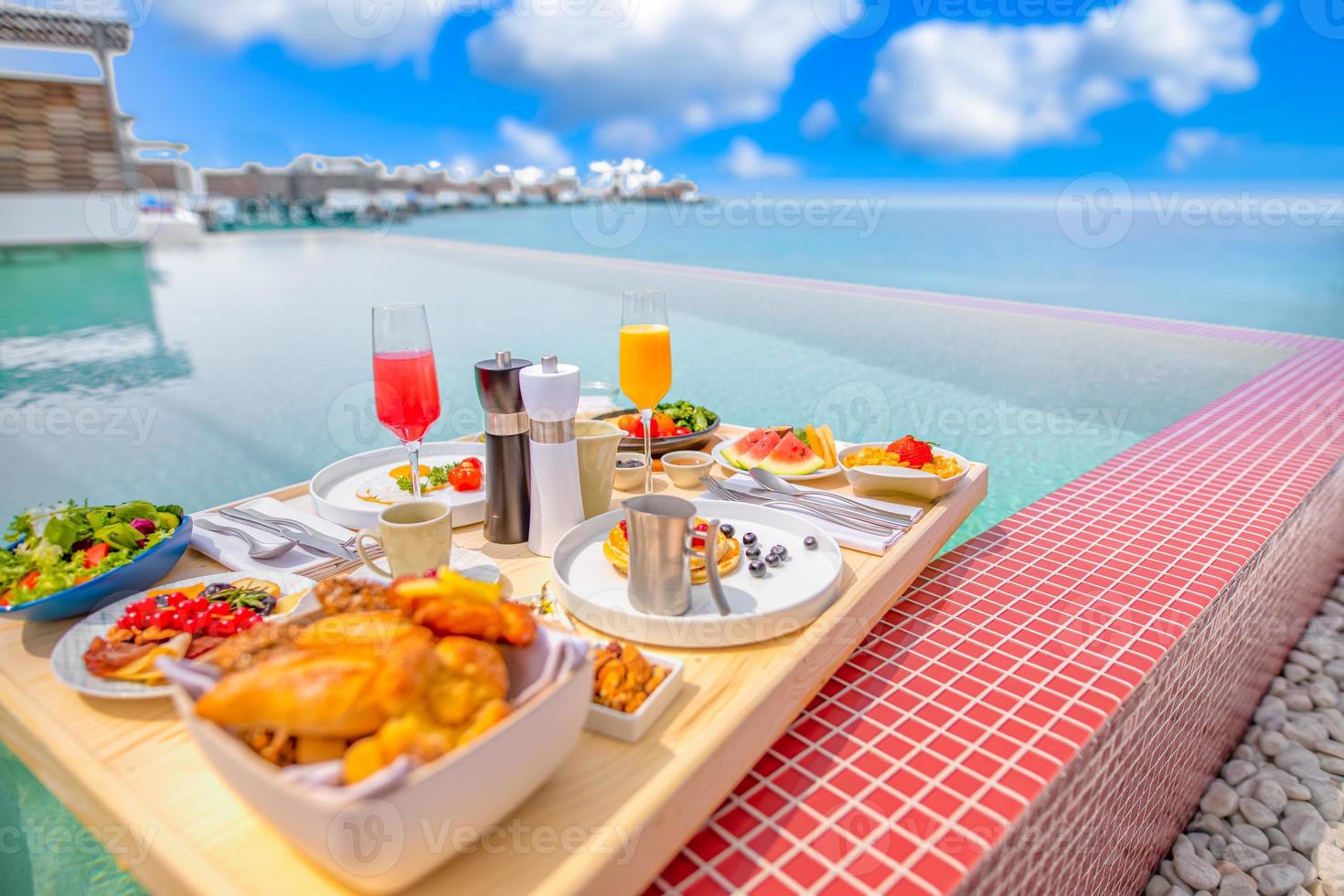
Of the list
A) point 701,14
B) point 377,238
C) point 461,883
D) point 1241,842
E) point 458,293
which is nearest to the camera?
point 461,883

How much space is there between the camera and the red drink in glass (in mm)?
1234

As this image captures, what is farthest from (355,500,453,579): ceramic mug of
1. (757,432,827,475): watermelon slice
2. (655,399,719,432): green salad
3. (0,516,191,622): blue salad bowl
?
(655,399,719,432): green salad

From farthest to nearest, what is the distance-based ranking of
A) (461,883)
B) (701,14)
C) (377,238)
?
(701,14)
(377,238)
(461,883)

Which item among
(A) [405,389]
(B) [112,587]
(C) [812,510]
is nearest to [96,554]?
(B) [112,587]

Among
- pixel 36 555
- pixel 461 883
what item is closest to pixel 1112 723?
pixel 461 883

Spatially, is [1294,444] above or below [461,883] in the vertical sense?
below

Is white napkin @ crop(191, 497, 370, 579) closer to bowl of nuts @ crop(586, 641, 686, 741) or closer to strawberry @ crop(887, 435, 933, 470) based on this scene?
bowl of nuts @ crop(586, 641, 686, 741)

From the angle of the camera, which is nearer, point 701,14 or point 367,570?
point 367,570

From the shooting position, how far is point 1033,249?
775 inches

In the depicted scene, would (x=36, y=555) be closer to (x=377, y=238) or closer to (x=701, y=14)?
(x=377, y=238)

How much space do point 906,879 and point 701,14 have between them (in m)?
24.3

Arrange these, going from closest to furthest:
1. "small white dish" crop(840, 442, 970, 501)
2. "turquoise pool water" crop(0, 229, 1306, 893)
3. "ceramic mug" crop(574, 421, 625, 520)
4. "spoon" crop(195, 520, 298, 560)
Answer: "spoon" crop(195, 520, 298, 560)
"ceramic mug" crop(574, 421, 625, 520)
"small white dish" crop(840, 442, 970, 501)
"turquoise pool water" crop(0, 229, 1306, 893)

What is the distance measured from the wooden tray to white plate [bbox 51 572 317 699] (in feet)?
0.09

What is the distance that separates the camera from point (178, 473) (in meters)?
4.59
